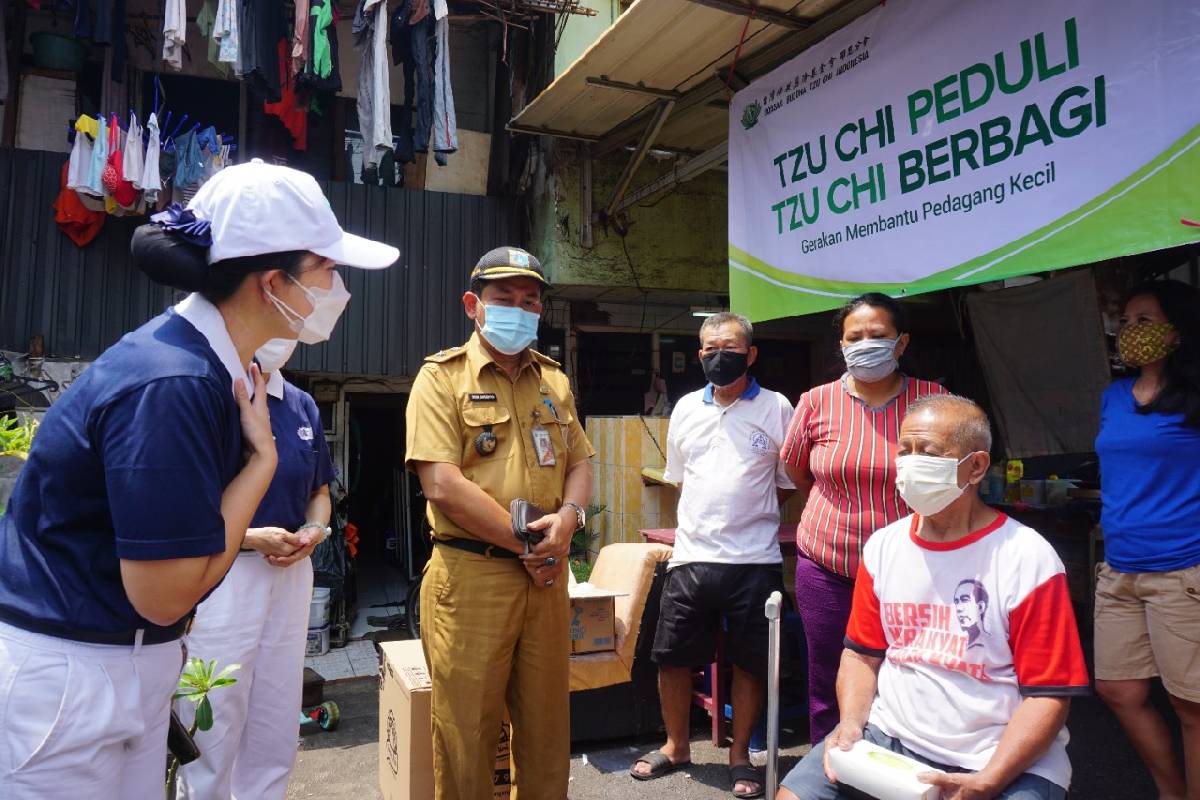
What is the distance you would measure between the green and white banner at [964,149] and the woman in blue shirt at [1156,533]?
65 centimetres

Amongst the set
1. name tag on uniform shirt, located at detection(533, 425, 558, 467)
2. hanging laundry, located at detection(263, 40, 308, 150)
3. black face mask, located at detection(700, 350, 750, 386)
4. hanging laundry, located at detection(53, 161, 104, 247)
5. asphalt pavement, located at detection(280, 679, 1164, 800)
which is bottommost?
asphalt pavement, located at detection(280, 679, 1164, 800)

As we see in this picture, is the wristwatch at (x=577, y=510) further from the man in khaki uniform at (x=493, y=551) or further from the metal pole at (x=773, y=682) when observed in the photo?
the metal pole at (x=773, y=682)

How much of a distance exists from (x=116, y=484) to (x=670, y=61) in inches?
168

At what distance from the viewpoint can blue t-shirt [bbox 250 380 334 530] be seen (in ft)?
9.48

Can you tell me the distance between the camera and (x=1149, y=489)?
303 cm

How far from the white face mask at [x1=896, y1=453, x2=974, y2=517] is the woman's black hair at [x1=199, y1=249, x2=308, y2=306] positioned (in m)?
1.72

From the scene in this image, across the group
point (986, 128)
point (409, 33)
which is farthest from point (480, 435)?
point (409, 33)

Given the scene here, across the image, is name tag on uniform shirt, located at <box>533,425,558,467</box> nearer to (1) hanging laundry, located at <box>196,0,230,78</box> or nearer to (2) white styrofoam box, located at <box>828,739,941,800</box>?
(2) white styrofoam box, located at <box>828,739,941,800</box>

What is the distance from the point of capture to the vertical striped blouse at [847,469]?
2945 millimetres

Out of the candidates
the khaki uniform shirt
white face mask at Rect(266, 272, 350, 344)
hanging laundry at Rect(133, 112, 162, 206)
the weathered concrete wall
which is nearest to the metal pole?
the khaki uniform shirt

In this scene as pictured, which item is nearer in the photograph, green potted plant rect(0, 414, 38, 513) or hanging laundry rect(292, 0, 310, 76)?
green potted plant rect(0, 414, 38, 513)

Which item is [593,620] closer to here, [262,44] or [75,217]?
[262,44]

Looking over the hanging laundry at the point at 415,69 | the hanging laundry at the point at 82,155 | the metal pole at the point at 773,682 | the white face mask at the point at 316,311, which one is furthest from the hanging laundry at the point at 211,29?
the metal pole at the point at 773,682

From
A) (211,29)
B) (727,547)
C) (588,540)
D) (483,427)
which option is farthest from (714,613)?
(211,29)
